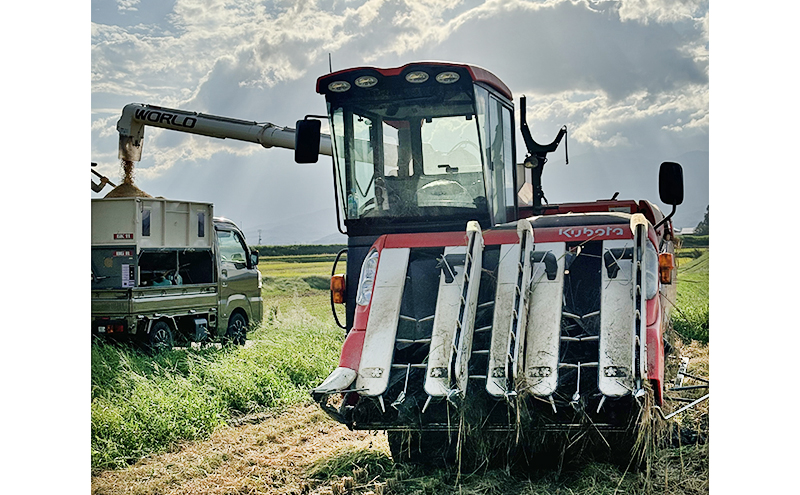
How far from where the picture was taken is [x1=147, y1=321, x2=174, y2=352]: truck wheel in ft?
22.9

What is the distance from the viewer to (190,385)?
19.4 feet

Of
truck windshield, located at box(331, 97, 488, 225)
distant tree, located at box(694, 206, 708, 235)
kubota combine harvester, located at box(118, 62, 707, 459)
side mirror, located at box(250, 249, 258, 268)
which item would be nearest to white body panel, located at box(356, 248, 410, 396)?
kubota combine harvester, located at box(118, 62, 707, 459)

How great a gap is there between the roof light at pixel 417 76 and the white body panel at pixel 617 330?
4.36 feet

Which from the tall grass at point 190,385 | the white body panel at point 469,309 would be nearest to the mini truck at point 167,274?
the tall grass at point 190,385

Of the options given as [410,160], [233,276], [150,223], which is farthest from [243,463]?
[233,276]

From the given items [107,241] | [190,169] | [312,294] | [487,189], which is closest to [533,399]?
[487,189]

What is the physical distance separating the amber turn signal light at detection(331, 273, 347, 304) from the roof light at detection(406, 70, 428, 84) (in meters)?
1.15

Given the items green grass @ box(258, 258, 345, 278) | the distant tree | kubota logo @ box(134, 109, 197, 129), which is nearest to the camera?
the distant tree

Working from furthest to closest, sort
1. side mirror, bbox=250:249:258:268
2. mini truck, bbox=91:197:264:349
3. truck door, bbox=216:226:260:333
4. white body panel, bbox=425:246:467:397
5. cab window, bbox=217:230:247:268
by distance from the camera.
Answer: side mirror, bbox=250:249:258:268
cab window, bbox=217:230:247:268
truck door, bbox=216:226:260:333
mini truck, bbox=91:197:264:349
white body panel, bbox=425:246:467:397

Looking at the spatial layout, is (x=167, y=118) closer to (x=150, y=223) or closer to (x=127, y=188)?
(x=127, y=188)

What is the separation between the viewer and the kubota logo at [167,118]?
→ 19.0 ft

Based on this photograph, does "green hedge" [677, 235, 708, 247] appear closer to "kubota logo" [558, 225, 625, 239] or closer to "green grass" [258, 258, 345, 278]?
"kubota logo" [558, 225, 625, 239]
